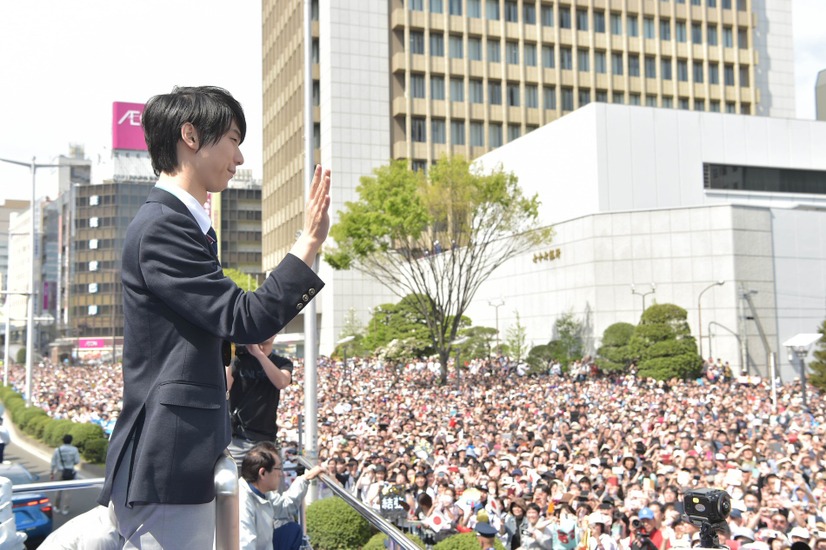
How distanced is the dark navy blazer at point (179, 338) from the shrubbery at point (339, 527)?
5.86 meters

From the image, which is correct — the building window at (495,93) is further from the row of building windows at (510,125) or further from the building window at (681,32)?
the building window at (681,32)

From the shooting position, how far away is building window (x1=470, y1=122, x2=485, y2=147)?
209 ft

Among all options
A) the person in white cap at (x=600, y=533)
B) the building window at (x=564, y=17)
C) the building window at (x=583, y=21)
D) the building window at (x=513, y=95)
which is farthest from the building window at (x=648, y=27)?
the person in white cap at (x=600, y=533)

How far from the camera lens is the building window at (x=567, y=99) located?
6644 centimetres

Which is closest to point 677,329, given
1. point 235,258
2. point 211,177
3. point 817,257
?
point 817,257

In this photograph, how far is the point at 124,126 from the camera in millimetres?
106812

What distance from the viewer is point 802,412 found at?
68.4ft

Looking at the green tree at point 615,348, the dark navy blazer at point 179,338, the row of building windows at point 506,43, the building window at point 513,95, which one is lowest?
the green tree at point 615,348

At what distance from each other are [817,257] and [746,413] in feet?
81.2

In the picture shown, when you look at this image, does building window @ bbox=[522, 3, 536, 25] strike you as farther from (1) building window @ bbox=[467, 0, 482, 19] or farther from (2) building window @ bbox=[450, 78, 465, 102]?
(2) building window @ bbox=[450, 78, 465, 102]

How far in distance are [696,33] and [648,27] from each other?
4462 mm

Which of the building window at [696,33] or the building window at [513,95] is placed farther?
the building window at [696,33]

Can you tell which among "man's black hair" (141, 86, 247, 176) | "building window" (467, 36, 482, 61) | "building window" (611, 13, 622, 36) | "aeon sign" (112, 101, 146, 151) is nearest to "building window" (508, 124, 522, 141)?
"building window" (467, 36, 482, 61)

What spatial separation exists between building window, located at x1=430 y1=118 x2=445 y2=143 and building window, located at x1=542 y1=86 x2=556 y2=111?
9070 millimetres
